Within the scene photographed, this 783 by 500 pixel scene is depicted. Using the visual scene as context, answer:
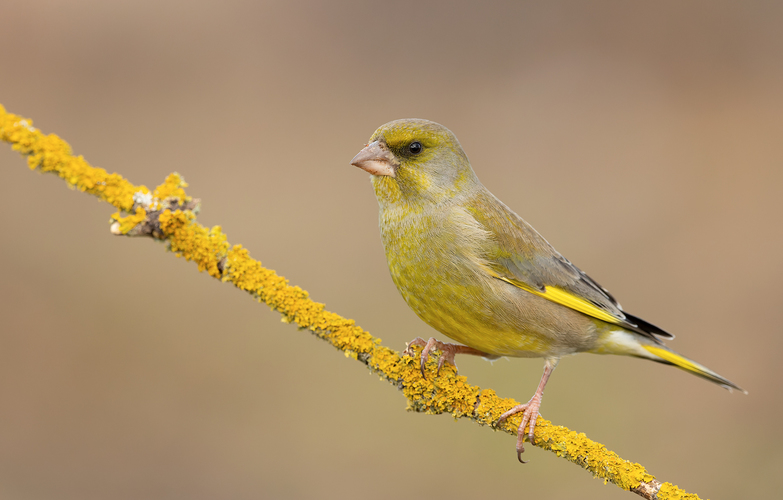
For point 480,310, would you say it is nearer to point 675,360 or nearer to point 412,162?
point 412,162

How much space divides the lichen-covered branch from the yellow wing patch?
0.74 m

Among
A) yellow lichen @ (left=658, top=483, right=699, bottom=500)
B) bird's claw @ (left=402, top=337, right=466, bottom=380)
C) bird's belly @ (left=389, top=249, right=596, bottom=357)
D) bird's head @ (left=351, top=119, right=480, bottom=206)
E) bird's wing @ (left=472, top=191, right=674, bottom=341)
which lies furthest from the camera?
bird's wing @ (left=472, top=191, right=674, bottom=341)

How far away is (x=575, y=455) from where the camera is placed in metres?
2.29

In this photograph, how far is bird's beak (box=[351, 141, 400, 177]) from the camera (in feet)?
9.61

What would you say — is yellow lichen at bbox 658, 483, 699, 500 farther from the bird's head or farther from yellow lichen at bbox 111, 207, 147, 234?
yellow lichen at bbox 111, 207, 147, 234

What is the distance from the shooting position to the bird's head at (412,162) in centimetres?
296

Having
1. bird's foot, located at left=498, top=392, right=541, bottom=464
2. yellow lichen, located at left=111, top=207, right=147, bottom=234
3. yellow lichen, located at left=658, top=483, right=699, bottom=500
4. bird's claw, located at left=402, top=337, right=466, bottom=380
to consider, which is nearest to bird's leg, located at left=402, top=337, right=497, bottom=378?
bird's claw, located at left=402, top=337, right=466, bottom=380

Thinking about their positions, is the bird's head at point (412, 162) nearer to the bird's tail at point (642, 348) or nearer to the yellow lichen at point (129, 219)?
the yellow lichen at point (129, 219)

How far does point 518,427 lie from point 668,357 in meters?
1.42

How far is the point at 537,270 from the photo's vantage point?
3262mm

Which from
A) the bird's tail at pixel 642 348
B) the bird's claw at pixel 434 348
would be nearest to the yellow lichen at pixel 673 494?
the bird's claw at pixel 434 348

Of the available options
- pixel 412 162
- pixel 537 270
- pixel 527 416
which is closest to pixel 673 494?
pixel 527 416

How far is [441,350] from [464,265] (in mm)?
431

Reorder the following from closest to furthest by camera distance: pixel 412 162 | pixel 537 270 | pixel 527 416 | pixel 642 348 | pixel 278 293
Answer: pixel 278 293
pixel 527 416
pixel 412 162
pixel 537 270
pixel 642 348
